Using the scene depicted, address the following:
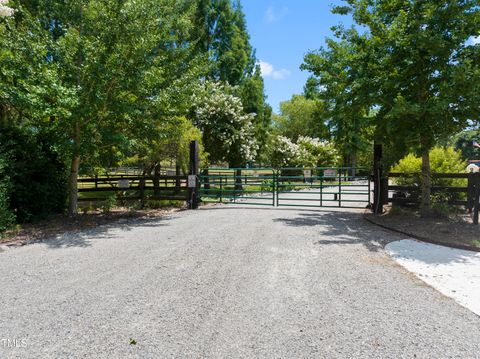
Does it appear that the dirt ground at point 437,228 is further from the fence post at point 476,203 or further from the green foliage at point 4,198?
the green foliage at point 4,198

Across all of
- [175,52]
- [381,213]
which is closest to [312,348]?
[381,213]

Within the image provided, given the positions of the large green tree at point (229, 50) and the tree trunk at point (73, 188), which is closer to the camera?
the tree trunk at point (73, 188)

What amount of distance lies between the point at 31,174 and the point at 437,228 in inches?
A: 397

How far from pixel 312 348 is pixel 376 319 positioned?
0.93 meters

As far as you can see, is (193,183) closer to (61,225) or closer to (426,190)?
(61,225)

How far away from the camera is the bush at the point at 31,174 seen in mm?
8133

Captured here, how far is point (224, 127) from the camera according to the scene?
19.0 m

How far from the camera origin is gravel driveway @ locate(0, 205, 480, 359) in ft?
9.59

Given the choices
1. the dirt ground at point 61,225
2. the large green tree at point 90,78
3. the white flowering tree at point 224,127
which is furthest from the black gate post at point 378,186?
the white flowering tree at point 224,127

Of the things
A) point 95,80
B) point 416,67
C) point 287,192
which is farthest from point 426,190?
point 95,80

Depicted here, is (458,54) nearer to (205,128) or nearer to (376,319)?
(376,319)

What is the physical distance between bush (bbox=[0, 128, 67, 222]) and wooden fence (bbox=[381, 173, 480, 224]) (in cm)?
949

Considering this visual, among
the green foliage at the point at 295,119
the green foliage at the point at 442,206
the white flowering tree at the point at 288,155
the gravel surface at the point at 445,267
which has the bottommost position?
the gravel surface at the point at 445,267

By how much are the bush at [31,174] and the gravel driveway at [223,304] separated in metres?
2.66
